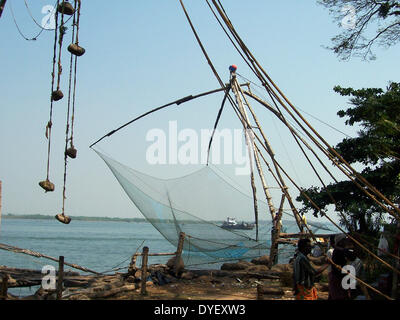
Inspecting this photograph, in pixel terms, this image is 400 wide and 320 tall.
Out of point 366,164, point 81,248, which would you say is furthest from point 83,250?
point 366,164

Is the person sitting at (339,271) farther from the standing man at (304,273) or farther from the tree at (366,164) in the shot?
the tree at (366,164)

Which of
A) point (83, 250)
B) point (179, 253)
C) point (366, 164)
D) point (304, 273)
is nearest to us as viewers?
point (304, 273)

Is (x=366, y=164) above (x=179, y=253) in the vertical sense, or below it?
above

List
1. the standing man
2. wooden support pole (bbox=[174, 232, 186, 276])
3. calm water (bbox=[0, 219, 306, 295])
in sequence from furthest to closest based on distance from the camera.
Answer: calm water (bbox=[0, 219, 306, 295]) → wooden support pole (bbox=[174, 232, 186, 276]) → the standing man

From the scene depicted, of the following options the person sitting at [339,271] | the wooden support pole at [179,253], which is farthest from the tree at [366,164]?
the person sitting at [339,271]

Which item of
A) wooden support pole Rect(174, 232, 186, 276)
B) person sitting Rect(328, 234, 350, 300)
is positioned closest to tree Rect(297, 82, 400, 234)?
wooden support pole Rect(174, 232, 186, 276)

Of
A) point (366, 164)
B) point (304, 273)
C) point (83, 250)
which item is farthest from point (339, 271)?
point (83, 250)

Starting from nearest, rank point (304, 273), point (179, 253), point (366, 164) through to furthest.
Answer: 1. point (304, 273)
2. point (179, 253)
3. point (366, 164)

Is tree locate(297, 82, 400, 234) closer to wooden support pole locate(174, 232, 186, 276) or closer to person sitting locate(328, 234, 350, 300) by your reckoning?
wooden support pole locate(174, 232, 186, 276)

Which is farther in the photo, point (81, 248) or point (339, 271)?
point (81, 248)

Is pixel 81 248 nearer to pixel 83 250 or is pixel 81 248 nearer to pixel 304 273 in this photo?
pixel 83 250

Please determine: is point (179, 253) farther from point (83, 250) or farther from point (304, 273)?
point (83, 250)
